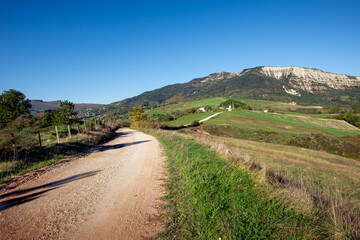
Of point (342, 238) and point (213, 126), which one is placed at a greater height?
point (342, 238)

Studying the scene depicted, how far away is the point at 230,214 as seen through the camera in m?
3.72

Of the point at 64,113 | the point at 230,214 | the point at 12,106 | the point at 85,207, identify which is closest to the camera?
the point at 230,214

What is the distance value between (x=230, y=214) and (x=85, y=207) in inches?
152

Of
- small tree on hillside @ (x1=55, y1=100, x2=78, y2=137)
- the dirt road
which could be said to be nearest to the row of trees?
the dirt road

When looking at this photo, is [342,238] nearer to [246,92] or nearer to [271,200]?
[271,200]

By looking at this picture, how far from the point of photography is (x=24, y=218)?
4.29 metres

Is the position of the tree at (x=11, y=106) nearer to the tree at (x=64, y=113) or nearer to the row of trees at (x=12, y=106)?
the row of trees at (x=12, y=106)

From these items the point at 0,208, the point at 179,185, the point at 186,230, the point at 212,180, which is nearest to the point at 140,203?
the point at 179,185

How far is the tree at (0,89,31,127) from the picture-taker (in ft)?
35.5

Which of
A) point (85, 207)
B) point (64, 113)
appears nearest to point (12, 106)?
point (85, 207)

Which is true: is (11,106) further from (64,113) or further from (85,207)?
(64,113)

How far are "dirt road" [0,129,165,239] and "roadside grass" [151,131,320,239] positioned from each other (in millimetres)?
538

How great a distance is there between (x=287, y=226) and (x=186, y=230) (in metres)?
1.90

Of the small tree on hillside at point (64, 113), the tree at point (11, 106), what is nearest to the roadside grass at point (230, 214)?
the tree at point (11, 106)
